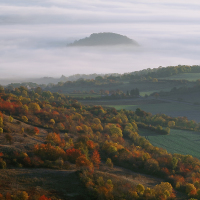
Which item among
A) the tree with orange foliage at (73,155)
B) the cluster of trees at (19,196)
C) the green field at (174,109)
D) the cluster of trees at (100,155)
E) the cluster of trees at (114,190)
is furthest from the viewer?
the green field at (174,109)

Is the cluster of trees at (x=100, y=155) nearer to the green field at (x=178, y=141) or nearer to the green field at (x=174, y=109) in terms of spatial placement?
the green field at (x=178, y=141)

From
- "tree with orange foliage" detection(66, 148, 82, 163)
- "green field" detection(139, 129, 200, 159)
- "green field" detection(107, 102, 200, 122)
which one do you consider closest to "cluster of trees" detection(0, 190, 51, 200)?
"tree with orange foliage" detection(66, 148, 82, 163)

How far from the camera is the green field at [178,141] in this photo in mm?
54469

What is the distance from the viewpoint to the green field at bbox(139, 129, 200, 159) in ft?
179

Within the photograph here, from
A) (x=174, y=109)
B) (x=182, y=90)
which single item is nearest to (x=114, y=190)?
(x=174, y=109)

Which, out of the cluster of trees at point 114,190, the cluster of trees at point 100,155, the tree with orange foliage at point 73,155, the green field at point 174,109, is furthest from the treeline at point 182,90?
the cluster of trees at point 114,190

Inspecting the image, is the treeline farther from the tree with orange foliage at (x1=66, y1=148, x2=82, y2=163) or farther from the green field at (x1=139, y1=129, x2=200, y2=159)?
the tree with orange foliage at (x1=66, y1=148, x2=82, y2=163)

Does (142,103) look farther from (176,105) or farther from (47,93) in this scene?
(47,93)

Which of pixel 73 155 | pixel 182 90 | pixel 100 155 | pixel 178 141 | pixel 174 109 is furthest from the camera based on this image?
pixel 182 90

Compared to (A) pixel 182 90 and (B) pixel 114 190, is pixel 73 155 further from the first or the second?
(A) pixel 182 90

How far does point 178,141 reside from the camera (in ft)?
198

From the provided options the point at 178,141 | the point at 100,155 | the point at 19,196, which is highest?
the point at 19,196

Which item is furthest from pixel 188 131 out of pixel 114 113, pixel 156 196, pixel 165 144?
pixel 156 196

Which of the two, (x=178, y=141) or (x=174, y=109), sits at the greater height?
(x=174, y=109)
